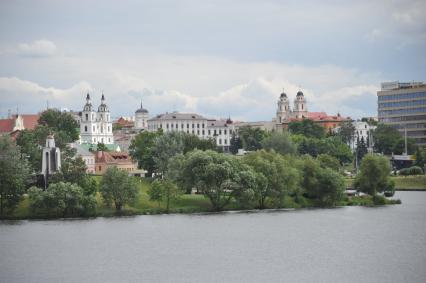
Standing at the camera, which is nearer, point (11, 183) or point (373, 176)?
point (11, 183)

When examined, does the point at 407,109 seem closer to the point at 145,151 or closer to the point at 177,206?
the point at 145,151

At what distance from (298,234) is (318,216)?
1489cm

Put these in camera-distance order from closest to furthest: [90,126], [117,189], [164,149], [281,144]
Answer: [117,189] < [164,149] < [281,144] < [90,126]

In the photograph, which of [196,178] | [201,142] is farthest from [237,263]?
[201,142]

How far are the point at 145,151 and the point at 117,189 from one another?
37.7 meters

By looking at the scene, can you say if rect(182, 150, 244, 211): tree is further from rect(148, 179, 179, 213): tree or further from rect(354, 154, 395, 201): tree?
rect(354, 154, 395, 201): tree

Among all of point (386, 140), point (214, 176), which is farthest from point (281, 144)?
point (214, 176)

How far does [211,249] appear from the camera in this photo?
6328 centimetres

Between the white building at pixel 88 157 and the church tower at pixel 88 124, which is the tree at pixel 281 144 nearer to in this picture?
the white building at pixel 88 157

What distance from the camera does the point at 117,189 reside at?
85.2 metres

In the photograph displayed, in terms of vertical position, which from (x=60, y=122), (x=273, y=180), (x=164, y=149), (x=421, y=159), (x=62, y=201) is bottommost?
(x=62, y=201)

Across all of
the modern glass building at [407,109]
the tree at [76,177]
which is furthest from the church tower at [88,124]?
the tree at [76,177]

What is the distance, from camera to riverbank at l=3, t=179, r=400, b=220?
8331cm

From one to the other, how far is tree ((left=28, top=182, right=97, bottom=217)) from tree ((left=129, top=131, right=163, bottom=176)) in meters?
35.9
